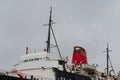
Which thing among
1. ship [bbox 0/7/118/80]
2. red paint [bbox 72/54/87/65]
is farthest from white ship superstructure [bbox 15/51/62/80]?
red paint [bbox 72/54/87/65]

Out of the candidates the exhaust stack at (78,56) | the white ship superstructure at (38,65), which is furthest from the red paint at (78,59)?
the white ship superstructure at (38,65)

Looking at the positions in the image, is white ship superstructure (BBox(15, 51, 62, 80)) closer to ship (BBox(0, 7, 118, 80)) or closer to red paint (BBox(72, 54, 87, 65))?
ship (BBox(0, 7, 118, 80))

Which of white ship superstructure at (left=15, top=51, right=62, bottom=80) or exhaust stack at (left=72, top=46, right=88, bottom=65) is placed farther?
exhaust stack at (left=72, top=46, right=88, bottom=65)

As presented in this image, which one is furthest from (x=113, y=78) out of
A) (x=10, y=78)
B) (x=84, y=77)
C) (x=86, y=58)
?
(x=10, y=78)

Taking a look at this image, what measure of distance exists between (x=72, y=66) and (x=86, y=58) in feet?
16.5

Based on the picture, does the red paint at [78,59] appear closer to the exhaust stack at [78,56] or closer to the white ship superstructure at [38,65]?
the exhaust stack at [78,56]

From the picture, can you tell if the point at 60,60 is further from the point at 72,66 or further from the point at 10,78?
Result: the point at 10,78

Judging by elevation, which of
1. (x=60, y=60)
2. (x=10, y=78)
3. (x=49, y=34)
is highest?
(x=49, y=34)

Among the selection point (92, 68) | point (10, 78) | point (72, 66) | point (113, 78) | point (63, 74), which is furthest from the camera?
point (113, 78)

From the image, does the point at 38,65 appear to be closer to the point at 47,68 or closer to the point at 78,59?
the point at 47,68

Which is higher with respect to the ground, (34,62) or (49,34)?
(49,34)

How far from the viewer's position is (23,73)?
36.5 m

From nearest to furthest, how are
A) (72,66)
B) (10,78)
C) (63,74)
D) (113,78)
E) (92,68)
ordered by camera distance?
(10,78) → (63,74) → (72,66) → (92,68) → (113,78)

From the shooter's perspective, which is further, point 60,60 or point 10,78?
point 60,60
